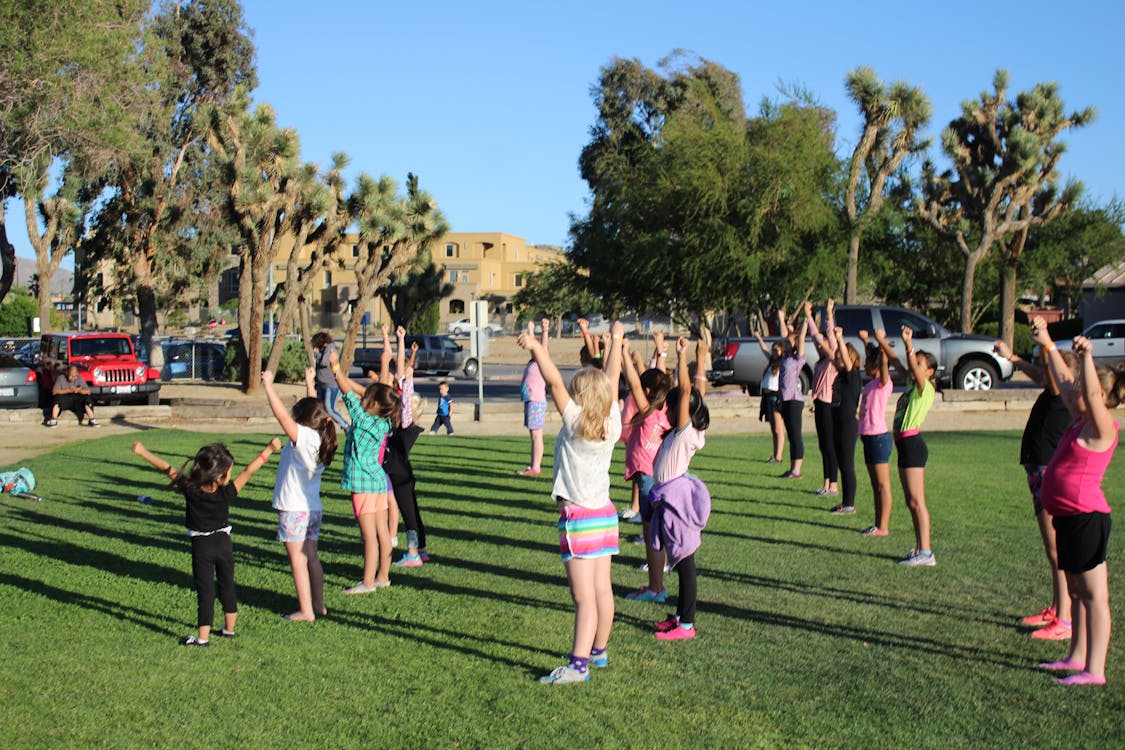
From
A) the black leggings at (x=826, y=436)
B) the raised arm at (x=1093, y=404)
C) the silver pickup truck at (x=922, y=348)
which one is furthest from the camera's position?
the silver pickup truck at (x=922, y=348)

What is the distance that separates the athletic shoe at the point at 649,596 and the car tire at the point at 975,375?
62.6ft

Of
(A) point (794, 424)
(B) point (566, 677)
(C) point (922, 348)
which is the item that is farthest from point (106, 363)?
(B) point (566, 677)

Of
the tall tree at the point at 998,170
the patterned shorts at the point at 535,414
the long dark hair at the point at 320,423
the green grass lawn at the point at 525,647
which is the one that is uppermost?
the tall tree at the point at 998,170

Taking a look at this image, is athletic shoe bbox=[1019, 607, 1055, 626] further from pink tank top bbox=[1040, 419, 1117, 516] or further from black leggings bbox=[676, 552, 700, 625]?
black leggings bbox=[676, 552, 700, 625]

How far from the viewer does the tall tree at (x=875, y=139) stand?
30.8 m

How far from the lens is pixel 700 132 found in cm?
3006

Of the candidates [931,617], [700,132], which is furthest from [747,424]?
[931,617]

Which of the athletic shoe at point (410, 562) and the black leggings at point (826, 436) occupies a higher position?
the black leggings at point (826, 436)

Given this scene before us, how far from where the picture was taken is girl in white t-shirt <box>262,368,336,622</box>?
263 inches

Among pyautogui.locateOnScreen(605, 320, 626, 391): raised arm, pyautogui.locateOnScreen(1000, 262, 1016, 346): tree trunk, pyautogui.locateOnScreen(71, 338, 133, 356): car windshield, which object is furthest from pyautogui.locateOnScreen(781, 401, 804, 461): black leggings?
pyautogui.locateOnScreen(1000, 262, 1016, 346): tree trunk

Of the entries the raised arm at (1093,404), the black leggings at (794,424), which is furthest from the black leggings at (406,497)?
the black leggings at (794,424)

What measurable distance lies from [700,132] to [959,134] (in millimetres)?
9129

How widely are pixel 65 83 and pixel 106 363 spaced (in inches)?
247

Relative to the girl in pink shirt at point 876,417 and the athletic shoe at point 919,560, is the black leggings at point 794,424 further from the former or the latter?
the athletic shoe at point 919,560
